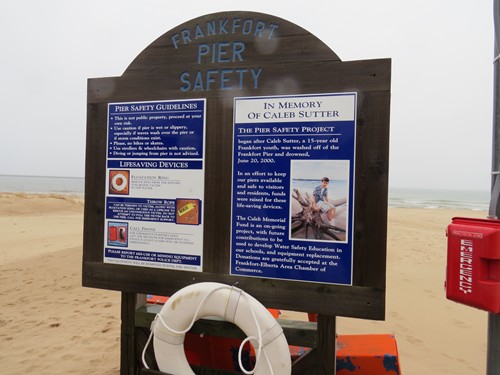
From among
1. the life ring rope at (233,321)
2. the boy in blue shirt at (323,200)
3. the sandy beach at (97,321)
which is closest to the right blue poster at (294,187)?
the boy in blue shirt at (323,200)

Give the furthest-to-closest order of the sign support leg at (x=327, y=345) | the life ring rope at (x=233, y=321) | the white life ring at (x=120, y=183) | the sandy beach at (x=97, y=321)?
1. the sandy beach at (x=97, y=321)
2. the white life ring at (x=120, y=183)
3. the sign support leg at (x=327, y=345)
4. the life ring rope at (x=233, y=321)

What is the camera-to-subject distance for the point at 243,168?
2.18 meters

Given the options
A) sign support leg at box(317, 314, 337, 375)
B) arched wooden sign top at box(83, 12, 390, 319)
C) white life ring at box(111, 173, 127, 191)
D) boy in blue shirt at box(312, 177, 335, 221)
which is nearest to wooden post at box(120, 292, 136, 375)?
arched wooden sign top at box(83, 12, 390, 319)

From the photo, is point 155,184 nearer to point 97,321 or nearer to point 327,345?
point 327,345

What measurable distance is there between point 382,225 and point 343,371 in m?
1.07

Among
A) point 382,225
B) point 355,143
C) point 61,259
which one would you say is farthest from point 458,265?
point 61,259

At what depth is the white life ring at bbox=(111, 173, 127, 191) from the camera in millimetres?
2471

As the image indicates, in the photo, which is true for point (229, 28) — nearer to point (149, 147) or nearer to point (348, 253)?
point (149, 147)

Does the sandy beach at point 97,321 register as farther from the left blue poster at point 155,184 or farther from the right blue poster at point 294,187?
the right blue poster at point 294,187

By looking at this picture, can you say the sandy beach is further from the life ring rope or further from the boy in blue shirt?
the boy in blue shirt

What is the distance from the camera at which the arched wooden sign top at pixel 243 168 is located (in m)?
1.99

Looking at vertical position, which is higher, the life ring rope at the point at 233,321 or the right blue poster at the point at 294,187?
the right blue poster at the point at 294,187

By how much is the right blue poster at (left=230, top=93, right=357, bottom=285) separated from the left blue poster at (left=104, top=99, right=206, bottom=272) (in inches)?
10.9

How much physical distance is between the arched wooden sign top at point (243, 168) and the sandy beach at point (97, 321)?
1472 millimetres
